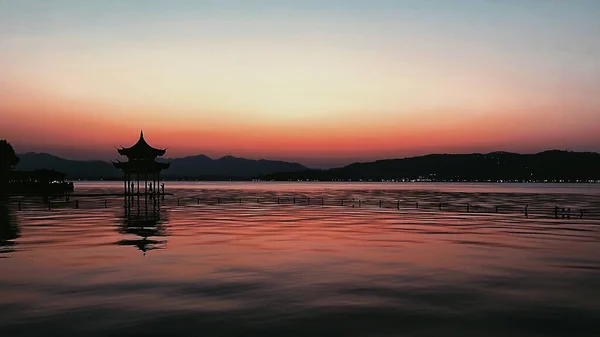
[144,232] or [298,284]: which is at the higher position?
[144,232]

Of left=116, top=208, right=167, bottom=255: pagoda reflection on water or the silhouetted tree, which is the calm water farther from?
the silhouetted tree

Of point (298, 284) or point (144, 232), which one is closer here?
point (298, 284)

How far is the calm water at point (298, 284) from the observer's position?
15.1 m

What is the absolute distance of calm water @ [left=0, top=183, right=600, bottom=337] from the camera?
15141 mm

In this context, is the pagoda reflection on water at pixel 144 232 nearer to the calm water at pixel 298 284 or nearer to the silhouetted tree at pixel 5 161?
the calm water at pixel 298 284

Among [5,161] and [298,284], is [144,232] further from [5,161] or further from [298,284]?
[5,161]

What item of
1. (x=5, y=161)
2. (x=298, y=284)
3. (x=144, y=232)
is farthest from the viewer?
(x=5, y=161)

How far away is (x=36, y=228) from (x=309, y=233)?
2195cm

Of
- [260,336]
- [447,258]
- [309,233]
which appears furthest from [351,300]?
[309,233]

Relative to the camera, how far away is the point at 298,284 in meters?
20.9

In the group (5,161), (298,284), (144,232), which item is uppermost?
(5,161)

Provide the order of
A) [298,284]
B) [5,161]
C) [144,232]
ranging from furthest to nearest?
[5,161], [144,232], [298,284]

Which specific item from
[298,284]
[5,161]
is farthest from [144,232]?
[5,161]

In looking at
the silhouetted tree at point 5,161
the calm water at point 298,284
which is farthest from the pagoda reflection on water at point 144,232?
the silhouetted tree at point 5,161
